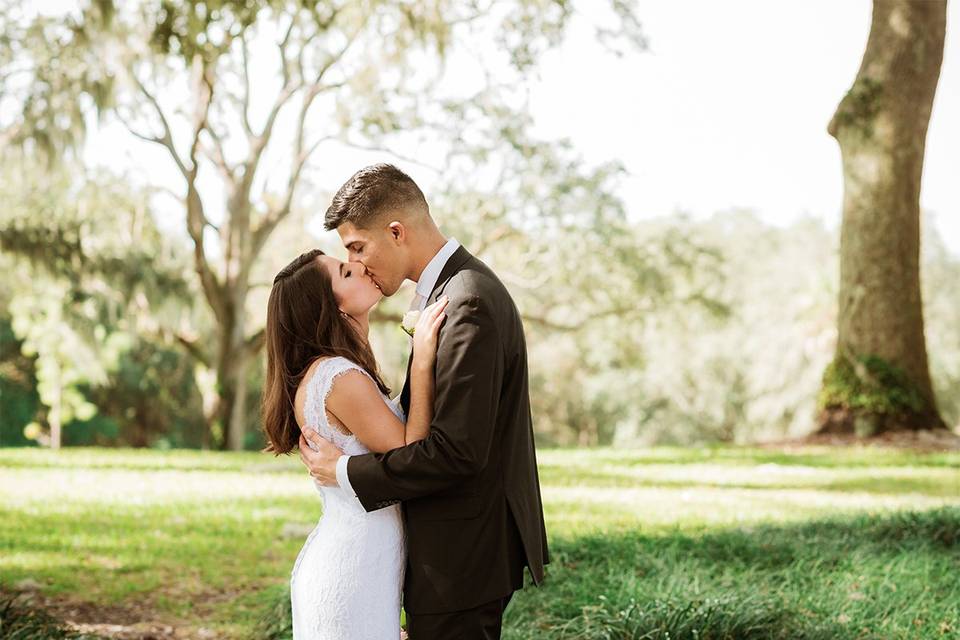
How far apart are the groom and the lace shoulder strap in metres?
0.04

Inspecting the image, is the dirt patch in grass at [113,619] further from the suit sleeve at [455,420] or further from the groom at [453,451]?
the suit sleeve at [455,420]

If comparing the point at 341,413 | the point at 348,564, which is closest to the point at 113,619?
the point at 348,564

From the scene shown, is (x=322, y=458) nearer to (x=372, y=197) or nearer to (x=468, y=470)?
(x=468, y=470)

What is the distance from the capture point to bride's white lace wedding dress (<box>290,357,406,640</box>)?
2877 millimetres

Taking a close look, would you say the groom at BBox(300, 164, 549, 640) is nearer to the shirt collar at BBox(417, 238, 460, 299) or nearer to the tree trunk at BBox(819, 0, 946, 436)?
the shirt collar at BBox(417, 238, 460, 299)

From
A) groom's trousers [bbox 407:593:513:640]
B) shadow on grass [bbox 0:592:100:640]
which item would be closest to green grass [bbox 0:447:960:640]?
shadow on grass [bbox 0:592:100:640]

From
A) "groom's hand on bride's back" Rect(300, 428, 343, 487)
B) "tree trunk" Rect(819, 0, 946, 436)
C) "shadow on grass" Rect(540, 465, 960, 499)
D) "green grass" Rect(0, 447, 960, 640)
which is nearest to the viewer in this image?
"groom's hand on bride's back" Rect(300, 428, 343, 487)

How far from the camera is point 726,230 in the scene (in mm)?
53750

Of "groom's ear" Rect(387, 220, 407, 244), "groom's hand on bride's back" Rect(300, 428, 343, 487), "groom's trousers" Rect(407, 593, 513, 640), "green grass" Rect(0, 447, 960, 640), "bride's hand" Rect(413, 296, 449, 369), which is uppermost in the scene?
"groom's ear" Rect(387, 220, 407, 244)

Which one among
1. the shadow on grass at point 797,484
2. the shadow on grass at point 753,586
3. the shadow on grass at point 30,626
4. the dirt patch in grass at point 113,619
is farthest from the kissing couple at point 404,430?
the shadow on grass at point 797,484

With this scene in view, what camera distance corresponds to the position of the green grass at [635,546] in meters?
4.59

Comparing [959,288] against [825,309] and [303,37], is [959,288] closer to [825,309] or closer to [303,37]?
[825,309]

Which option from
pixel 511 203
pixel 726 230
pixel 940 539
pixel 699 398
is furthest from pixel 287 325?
pixel 726 230

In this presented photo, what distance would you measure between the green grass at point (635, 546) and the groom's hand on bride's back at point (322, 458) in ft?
6.02
